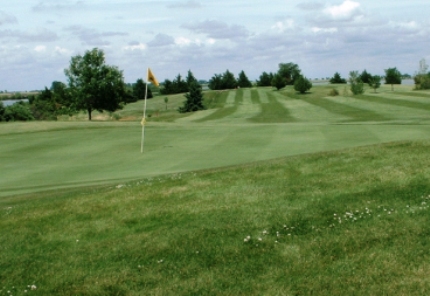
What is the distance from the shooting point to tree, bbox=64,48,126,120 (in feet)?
218

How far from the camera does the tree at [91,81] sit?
66.6 m

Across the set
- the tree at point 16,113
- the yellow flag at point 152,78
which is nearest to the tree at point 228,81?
the tree at point 16,113

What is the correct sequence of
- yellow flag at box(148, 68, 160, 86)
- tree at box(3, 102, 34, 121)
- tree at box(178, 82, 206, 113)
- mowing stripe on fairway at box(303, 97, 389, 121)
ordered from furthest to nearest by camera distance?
tree at box(178, 82, 206, 113), tree at box(3, 102, 34, 121), mowing stripe on fairway at box(303, 97, 389, 121), yellow flag at box(148, 68, 160, 86)

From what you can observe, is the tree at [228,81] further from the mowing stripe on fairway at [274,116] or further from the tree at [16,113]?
the mowing stripe on fairway at [274,116]

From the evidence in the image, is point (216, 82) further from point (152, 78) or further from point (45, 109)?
point (152, 78)

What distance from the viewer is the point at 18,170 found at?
17812 mm

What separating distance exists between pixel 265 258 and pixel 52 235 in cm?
367

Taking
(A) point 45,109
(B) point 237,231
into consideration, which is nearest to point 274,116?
(B) point 237,231

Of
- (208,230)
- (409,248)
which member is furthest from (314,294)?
(208,230)

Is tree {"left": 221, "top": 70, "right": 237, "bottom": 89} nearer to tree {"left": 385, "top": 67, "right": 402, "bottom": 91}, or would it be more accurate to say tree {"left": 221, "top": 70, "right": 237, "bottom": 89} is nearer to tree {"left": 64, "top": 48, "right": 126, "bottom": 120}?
tree {"left": 385, "top": 67, "right": 402, "bottom": 91}

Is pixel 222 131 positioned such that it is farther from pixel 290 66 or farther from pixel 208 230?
pixel 290 66

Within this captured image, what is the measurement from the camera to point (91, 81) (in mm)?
66062

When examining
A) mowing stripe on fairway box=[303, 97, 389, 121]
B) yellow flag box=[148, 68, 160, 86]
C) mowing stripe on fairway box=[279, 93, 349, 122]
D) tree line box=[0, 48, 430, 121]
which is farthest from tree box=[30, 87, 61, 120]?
yellow flag box=[148, 68, 160, 86]

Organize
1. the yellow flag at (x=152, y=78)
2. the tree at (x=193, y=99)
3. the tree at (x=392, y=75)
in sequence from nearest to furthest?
the yellow flag at (x=152, y=78), the tree at (x=193, y=99), the tree at (x=392, y=75)
